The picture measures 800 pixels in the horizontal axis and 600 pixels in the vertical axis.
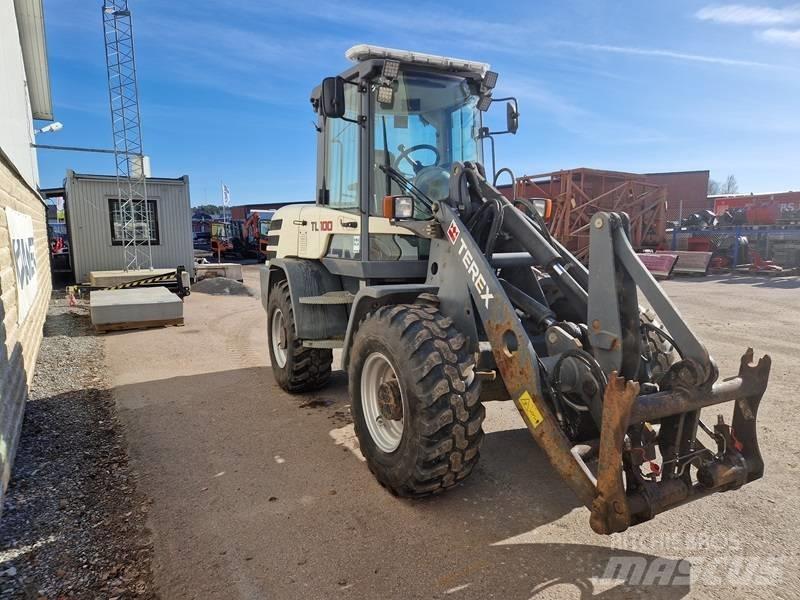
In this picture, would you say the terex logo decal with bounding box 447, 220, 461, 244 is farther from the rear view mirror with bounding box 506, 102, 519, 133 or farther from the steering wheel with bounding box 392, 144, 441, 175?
the rear view mirror with bounding box 506, 102, 519, 133

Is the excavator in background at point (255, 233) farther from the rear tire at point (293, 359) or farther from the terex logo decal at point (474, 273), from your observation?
the terex logo decal at point (474, 273)

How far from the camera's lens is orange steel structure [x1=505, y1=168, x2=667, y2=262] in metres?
17.7

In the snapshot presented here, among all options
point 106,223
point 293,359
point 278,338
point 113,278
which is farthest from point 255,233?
point 293,359

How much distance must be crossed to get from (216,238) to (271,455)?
26.8 meters

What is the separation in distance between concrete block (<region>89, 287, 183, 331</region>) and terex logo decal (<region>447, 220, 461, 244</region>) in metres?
7.47

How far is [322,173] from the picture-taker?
5.33 m

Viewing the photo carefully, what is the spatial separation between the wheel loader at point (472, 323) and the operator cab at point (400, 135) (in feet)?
0.05

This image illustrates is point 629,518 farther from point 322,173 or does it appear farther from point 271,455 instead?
point 322,173

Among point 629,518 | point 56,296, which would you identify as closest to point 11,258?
point 629,518

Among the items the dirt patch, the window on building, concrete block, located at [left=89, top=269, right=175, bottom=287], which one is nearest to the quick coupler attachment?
the dirt patch

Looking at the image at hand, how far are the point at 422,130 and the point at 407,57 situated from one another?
0.57 metres

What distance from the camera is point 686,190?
32406mm

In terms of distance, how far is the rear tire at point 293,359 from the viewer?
17.9 ft

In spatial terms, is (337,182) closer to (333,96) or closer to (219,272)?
(333,96)
